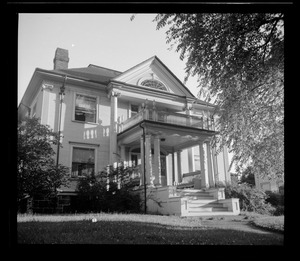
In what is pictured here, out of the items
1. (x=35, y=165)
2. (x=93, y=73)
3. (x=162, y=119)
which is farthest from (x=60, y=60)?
(x=35, y=165)

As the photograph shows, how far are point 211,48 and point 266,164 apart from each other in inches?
165

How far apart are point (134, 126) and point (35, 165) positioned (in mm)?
4871

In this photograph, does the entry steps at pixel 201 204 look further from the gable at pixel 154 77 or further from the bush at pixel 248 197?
the gable at pixel 154 77

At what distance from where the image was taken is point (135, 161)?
15820 mm

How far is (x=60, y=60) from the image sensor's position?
16844 millimetres

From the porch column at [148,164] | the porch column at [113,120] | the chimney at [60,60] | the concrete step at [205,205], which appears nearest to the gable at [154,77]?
the porch column at [113,120]

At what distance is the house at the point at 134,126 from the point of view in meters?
12.9

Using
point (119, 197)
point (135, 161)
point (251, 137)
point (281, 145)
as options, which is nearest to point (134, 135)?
point (135, 161)

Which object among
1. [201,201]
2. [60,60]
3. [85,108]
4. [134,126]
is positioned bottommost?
[201,201]

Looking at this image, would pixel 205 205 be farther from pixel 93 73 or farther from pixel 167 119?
pixel 93 73

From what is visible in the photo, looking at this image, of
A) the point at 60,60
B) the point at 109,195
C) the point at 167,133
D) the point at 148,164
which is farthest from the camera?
the point at 60,60

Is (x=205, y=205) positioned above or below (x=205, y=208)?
above

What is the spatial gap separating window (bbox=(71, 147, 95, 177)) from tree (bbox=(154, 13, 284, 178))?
7377 mm
